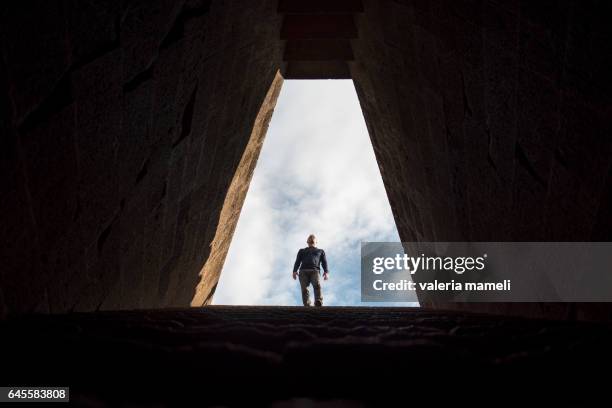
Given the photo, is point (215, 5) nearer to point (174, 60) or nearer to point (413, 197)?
point (174, 60)

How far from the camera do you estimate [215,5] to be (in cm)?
286

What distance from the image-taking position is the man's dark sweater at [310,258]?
6.55 meters

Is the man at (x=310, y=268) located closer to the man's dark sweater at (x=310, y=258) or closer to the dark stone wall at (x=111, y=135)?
the man's dark sweater at (x=310, y=258)

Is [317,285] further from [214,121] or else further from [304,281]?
[214,121]

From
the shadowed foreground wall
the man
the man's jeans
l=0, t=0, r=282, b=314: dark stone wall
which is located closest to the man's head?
the man

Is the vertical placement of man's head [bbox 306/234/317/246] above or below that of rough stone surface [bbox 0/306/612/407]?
above

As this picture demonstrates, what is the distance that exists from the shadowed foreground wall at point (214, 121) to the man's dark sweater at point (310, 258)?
229cm

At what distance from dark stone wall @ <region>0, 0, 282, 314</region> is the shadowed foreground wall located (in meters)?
0.01

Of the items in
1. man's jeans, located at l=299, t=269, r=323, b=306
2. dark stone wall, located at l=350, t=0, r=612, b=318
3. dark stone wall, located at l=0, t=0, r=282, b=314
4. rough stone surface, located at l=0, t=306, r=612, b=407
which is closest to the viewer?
rough stone surface, located at l=0, t=306, r=612, b=407

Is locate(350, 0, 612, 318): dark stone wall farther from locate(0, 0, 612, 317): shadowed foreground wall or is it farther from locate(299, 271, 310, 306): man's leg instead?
locate(299, 271, 310, 306): man's leg

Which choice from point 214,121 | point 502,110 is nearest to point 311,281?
point 214,121

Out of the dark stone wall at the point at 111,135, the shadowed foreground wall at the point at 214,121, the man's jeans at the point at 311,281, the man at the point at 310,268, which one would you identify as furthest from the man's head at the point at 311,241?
the dark stone wall at the point at 111,135

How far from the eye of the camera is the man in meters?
6.55

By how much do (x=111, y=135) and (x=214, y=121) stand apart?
1403mm
